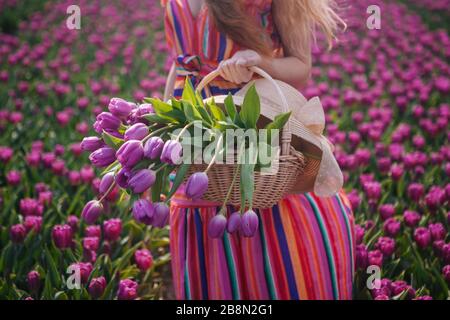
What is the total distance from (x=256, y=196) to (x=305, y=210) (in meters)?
0.40

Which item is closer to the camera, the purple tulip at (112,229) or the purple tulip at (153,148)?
the purple tulip at (153,148)

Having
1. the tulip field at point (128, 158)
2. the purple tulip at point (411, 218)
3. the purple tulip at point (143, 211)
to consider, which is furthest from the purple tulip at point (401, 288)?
the purple tulip at point (143, 211)

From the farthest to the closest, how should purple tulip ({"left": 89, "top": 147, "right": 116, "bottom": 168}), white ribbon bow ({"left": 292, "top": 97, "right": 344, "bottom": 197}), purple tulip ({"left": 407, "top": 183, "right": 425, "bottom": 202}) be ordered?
purple tulip ({"left": 407, "top": 183, "right": 425, "bottom": 202}) → white ribbon bow ({"left": 292, "top": 97, "right": 344, "bottom": 197}) → purple tulip ({"left": 89, "top": 147, "right": 116, "bottom": 168})

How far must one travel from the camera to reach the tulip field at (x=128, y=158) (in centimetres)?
223

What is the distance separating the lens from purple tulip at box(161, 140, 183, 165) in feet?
4.96

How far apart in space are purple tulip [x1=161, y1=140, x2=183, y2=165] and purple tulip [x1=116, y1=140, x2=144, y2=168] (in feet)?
0.20

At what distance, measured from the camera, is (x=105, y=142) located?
165 cm

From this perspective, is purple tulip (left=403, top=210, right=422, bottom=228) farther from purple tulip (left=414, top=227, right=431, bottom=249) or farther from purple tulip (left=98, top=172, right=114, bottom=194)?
purple tulip (left=98, top=172, right=114, bottom=194)

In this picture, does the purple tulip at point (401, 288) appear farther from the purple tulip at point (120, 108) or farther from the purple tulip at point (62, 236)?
the purple tulip at point (62, 236)

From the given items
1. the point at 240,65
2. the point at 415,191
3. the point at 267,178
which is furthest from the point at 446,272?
the point at 240,65

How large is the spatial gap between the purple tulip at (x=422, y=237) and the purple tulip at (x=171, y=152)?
3.94ft

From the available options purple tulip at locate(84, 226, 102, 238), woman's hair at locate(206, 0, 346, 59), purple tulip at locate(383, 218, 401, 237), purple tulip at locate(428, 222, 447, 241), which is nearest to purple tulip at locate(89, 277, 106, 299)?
purple tulip at locate(84, 226, 102, 238)

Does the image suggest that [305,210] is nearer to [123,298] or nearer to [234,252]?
[234,252]
